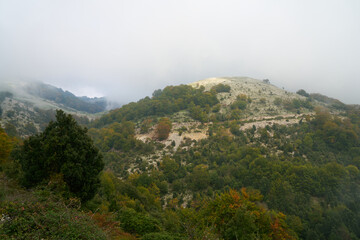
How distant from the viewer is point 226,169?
34281 millimetres

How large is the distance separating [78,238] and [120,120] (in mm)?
60258

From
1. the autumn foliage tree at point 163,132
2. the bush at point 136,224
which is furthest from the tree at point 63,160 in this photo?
the autumn foliage tree at point 163,132

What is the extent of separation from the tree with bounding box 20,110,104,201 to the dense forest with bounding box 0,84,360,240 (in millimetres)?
77

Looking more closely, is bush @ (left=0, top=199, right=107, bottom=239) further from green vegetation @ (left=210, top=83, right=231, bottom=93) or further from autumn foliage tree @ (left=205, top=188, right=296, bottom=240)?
green vegetation @ (left=210, top=83, right=231, bottom=93)

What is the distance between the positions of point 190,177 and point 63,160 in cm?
2342

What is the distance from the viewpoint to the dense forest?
9656mm

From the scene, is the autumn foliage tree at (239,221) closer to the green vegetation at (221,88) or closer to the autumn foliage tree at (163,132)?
the autumn foliage tree at (163,132)

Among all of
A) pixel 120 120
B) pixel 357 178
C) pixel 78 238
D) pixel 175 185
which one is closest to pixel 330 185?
pixel 357 178

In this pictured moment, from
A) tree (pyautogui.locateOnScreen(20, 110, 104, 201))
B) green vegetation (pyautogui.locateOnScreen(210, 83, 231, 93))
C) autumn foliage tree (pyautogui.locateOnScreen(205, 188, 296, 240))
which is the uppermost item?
green vegetation (pyautogui.locateOnScreen(210, 83, 231, 93))

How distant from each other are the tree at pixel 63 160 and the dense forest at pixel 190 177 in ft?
0.25

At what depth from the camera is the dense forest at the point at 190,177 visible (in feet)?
31.7

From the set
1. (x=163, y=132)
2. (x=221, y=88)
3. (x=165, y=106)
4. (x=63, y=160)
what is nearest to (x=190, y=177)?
(x=163, y=132)

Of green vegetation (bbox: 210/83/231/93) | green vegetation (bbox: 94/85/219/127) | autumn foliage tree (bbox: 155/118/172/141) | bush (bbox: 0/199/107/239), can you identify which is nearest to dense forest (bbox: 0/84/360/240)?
bush (bbox: 0/199/107/239)

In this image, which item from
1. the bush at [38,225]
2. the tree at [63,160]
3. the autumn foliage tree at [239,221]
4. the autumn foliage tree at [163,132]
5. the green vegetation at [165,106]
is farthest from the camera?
the green vegetation at [165,106]
